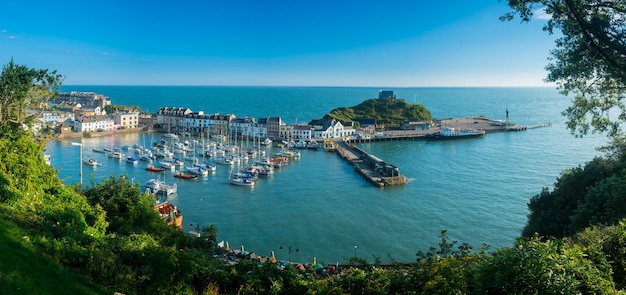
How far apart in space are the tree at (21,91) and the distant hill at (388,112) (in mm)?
41516

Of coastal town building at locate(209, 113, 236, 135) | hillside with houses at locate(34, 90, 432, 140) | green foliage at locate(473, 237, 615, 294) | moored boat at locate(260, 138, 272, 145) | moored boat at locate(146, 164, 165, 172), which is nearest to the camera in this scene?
green foliage at locate(473, 237, 615, 294)

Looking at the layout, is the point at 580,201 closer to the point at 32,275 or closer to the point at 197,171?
the point at 32,275

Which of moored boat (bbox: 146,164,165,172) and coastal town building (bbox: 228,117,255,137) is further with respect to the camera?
coastal town building (bbox: 228,117,255,137)

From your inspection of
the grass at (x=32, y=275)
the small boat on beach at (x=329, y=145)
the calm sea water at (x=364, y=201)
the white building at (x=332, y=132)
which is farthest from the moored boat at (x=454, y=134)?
the grass at (x=32, y=275)

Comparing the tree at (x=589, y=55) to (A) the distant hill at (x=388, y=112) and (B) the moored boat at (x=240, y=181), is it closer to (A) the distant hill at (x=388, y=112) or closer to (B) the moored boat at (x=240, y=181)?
(B) the moored boat at (x=240, y=181)

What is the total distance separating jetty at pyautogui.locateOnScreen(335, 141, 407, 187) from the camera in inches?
898

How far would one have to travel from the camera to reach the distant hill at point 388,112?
177ft

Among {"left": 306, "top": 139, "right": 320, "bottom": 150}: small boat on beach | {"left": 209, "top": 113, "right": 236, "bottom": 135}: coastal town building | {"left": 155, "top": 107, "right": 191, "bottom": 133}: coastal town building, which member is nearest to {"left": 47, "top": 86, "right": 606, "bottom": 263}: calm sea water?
{"left": 306, "top": 139, "right": 320, "bottom": 150}: small boat on beach

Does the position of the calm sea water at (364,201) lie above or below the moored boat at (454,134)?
below

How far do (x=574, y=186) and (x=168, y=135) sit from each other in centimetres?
3573

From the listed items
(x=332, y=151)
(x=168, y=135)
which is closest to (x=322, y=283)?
(x=332, y=151)

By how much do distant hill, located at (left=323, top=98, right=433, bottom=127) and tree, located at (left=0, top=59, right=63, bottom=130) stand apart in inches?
1634

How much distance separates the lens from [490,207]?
1830cm

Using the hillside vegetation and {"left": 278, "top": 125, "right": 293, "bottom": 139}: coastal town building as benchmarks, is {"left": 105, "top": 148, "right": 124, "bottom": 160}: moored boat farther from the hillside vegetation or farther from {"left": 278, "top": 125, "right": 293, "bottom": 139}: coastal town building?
the hillside vegetation
